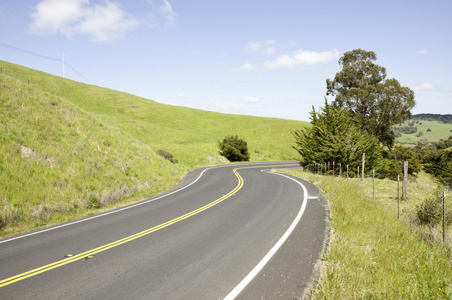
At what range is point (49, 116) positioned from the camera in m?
16.5

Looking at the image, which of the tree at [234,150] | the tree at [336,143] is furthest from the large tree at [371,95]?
the tree at [234,150]

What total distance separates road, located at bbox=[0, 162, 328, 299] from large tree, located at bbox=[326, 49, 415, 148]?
33.5 m

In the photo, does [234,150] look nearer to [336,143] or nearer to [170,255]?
[336,143]

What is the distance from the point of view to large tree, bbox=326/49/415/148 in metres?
37.4

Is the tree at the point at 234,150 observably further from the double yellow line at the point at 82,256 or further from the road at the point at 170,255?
the double yellow line at the point at 82,256

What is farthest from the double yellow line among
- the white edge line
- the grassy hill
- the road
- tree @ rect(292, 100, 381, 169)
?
tree @ rect(292, 100, 381, 169)

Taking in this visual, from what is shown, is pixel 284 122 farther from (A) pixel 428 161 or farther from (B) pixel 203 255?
(B) pixel 203 255

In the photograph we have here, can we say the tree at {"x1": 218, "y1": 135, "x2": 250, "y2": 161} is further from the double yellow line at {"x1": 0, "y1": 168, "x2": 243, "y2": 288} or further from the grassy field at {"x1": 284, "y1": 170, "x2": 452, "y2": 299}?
the grassy field at {"x1": 284, "y1": 170, "x2": 452, "y2": 299}

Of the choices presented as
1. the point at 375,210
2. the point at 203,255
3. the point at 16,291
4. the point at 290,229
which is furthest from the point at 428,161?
the point at 16,291

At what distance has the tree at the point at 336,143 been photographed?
89.9ft

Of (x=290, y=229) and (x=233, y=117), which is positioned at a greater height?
(x=233, y=117)

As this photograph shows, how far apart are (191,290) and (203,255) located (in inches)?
59.8

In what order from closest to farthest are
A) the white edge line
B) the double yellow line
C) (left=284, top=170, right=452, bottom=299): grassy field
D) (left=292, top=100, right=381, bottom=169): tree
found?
(left=284, top=170, right=452, bottom=299): grassy field
the white edge line
the double yellow line
(left=292, top=100, right=381, bottom=169): tree

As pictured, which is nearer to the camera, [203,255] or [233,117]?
[203,255]
